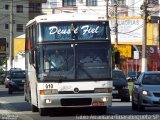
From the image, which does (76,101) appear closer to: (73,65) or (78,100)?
(78,100)

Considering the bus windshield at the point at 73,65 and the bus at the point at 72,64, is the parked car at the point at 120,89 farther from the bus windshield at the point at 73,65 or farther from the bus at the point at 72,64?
the bus windshield at the point at 73,65

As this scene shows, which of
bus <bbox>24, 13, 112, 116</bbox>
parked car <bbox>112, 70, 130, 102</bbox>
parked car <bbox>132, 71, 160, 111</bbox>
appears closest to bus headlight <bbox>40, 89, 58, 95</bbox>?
bus <bbox>24, 13, 112, 116</bbox>

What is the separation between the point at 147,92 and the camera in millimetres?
25062

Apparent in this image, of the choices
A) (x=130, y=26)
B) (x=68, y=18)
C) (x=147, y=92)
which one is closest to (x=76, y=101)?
(x=68, y=18)

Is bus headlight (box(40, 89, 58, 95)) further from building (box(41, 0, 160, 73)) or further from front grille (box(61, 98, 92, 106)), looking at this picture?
building (box(41, 0, 160, 73))

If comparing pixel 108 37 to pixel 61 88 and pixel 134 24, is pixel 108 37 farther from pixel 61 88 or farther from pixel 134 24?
pixel 134 24

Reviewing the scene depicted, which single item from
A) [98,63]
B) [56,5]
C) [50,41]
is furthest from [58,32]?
[56,5]

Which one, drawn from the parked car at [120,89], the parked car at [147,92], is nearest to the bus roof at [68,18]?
the parked car at [147,92]

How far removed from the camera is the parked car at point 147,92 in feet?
81.9

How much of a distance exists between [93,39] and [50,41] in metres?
1.47

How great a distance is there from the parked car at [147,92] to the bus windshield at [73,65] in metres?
3.56

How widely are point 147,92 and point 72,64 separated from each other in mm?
4425

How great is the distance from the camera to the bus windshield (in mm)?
21781

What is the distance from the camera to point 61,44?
22172mm
